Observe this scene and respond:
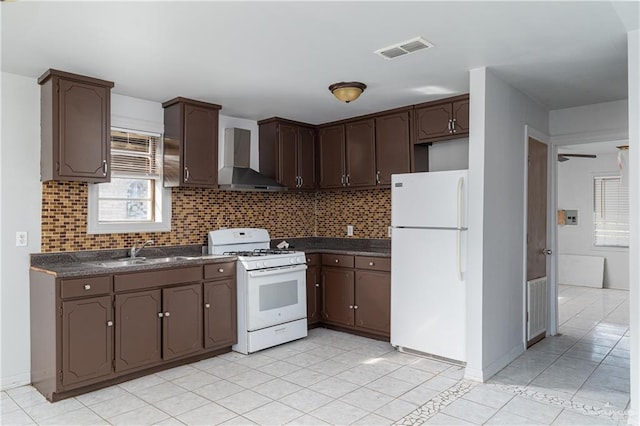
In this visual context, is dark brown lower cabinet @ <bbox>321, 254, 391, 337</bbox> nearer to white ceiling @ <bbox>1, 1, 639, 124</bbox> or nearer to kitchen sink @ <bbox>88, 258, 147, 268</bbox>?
white ceiling @ <bbox>1, 1, 639, 124</bbox>

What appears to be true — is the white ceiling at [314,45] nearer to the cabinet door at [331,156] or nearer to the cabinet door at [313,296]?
the cabinet door at [331,156]

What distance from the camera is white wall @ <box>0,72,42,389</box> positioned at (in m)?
3.34

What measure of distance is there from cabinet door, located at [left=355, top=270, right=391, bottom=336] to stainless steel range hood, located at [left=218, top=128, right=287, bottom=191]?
54.5 inches

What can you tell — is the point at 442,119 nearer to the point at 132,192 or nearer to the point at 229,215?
the point at 229,215

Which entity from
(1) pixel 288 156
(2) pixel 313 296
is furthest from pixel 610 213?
(1) pixel 288 156

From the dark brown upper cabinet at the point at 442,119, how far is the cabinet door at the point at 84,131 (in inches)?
112

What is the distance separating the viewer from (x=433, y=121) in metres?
4.27

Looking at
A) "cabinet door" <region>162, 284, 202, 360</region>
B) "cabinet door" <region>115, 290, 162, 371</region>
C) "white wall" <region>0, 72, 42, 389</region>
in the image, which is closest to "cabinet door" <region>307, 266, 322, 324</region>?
"cabinet door" <region>162, 284, 202, 360</region>

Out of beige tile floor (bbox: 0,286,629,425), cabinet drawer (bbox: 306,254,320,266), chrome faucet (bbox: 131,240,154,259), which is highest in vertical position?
chrome faucet (bbox: 131,240,154,259)

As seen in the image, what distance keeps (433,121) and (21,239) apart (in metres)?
3.69

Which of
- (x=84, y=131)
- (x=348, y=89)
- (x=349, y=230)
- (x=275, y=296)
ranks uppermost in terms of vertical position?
(x=348, y=89)

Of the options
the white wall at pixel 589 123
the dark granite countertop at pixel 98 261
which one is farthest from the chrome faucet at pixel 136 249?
the white wall at pixel 589 123

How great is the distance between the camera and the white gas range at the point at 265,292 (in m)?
4.12

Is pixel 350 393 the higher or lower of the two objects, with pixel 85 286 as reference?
lower
